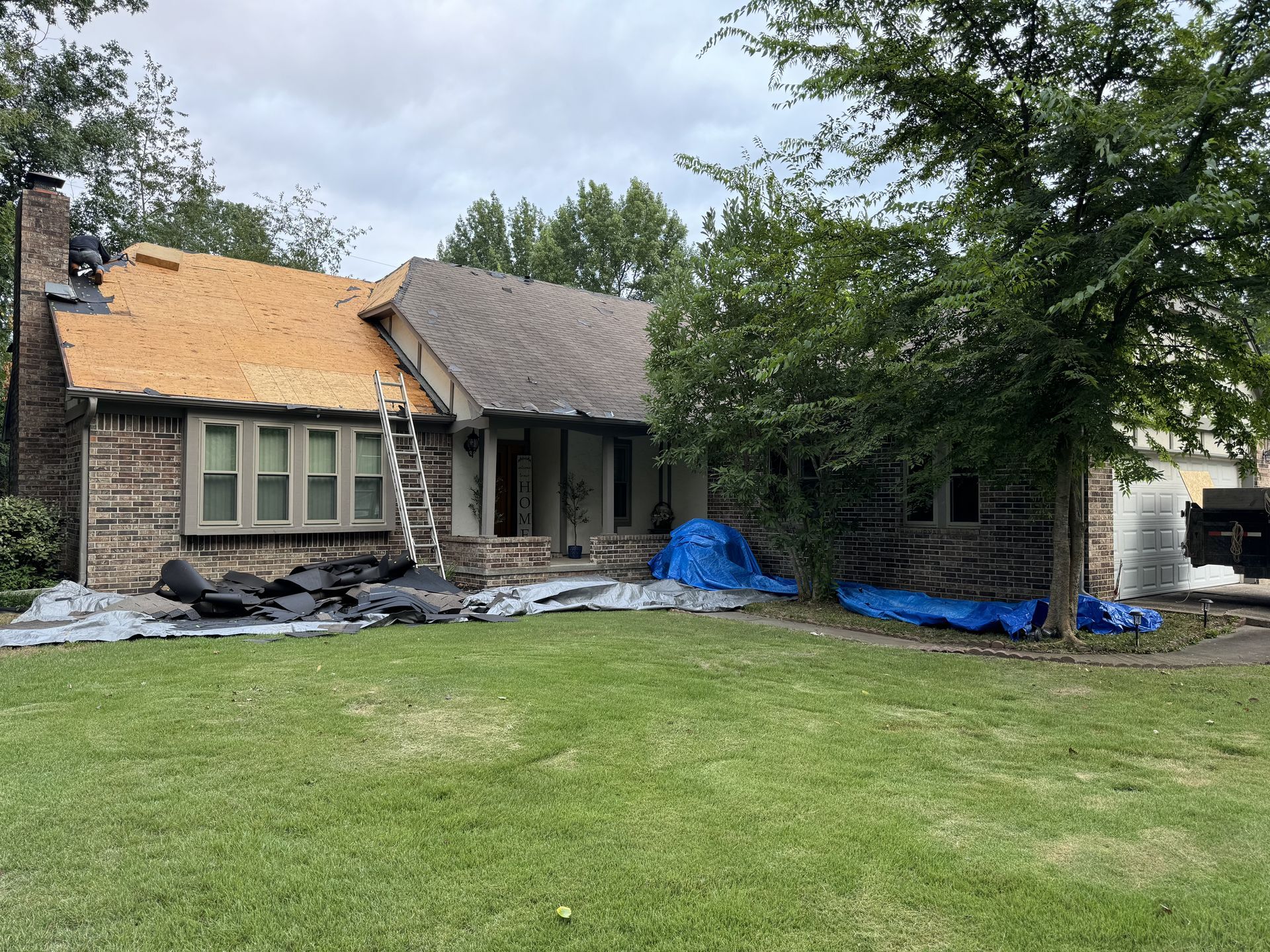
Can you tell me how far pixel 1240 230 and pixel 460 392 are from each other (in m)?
10.3

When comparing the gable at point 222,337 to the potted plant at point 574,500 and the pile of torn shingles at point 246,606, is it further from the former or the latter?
the potted plant at point 574,500

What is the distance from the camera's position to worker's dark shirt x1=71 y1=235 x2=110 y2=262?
13586 millimetres

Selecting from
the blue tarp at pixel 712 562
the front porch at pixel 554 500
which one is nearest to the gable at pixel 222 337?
the front porch at pixel 554 500

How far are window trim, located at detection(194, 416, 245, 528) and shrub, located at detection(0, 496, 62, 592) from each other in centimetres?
215

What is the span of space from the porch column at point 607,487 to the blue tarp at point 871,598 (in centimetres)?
109

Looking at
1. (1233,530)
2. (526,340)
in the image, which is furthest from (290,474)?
(1233,530)

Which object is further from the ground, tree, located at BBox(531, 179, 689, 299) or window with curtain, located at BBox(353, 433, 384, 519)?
tree, located at BBox(531, 179, 689, 299)

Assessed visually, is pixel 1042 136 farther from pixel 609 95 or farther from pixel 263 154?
pixel 263 154

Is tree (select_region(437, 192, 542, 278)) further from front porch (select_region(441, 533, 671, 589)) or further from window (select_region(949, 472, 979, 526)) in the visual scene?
window (select_region(949, 472, 979, 526))

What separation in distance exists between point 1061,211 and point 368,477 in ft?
33.1

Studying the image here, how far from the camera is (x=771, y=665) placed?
25.2 ft

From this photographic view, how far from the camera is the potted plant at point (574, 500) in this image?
51.2 ft

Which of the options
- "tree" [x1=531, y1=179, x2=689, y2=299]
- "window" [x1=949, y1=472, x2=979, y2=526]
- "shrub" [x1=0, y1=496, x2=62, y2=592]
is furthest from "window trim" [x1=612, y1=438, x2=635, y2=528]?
"tree" [x1=531, y1=179, x2=689, y2=299]

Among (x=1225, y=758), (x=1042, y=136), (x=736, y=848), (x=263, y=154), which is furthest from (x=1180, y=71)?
(x=263, y=154)
